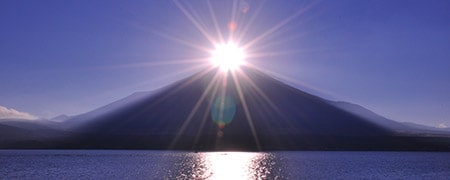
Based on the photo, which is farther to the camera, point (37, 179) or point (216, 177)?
point (216, 177)

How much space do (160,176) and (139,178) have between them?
5.06m

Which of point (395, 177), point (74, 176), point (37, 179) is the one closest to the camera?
point (37, 179)

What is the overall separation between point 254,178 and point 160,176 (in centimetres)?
1413

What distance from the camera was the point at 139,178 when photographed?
271 ft

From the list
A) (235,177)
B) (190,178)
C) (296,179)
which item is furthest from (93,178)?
(296,179)

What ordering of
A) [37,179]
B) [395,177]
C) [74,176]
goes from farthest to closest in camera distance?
[395,177]
[74,176]
[37,179]

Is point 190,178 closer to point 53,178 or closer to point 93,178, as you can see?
point 93,178

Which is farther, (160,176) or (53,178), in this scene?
(160,176)

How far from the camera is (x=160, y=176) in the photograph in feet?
285

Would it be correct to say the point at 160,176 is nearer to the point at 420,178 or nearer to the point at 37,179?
the point at 37,179

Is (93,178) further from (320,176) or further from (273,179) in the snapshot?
(320,176)

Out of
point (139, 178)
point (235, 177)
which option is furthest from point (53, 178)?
point (235, 177)

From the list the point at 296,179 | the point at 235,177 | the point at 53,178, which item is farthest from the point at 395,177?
the point at 53,178

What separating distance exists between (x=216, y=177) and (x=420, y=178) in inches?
1235
